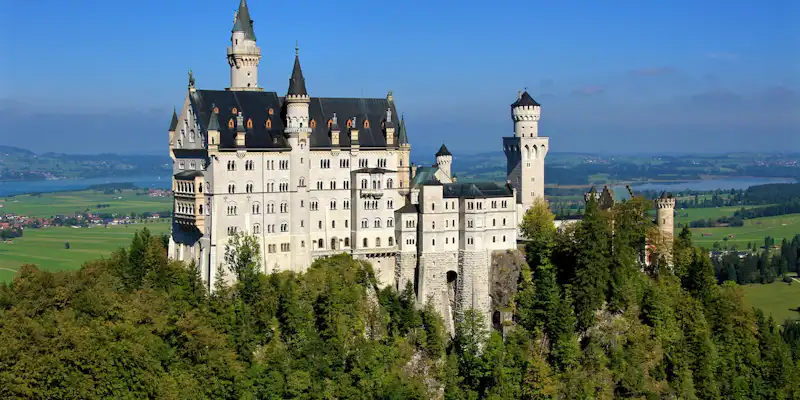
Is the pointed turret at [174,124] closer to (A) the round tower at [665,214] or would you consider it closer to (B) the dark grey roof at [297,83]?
(B) the dark grey roof at [297,83]

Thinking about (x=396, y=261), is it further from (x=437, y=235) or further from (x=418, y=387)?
(x=418, y=387)

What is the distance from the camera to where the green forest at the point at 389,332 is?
76375mm

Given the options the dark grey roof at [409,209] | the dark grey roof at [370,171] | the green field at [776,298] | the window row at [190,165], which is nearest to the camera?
the window row at [190,165]

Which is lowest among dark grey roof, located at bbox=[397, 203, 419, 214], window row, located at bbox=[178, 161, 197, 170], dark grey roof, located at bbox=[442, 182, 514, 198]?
dark grey roof, located at bbox=[397, 203, 419, 214]

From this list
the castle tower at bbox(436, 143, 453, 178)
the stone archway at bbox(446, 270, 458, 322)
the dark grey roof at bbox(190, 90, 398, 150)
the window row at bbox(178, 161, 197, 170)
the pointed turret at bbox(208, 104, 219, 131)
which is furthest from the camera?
the castle tower at bbox(436, 143, 453, 178)

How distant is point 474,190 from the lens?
91.8m

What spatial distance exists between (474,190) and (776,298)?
75.0 meters

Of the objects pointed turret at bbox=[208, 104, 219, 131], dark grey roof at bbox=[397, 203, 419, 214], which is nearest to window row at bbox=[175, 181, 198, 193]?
pointed turret at bbox=[208, 104, 219, 131]

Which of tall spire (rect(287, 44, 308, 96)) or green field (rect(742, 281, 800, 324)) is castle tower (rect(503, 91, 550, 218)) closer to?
tall spire (rect(287, 44, 308, 96))

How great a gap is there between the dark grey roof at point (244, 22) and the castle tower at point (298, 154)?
6536 mm

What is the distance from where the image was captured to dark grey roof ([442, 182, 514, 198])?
91.4 m

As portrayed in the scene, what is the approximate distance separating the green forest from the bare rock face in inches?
27.4

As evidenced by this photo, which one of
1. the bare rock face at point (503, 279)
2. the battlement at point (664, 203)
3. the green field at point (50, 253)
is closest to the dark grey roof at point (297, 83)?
the bare rock face at point (503, 279)

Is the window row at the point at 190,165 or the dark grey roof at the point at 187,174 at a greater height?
the window row at the point at 190,165
